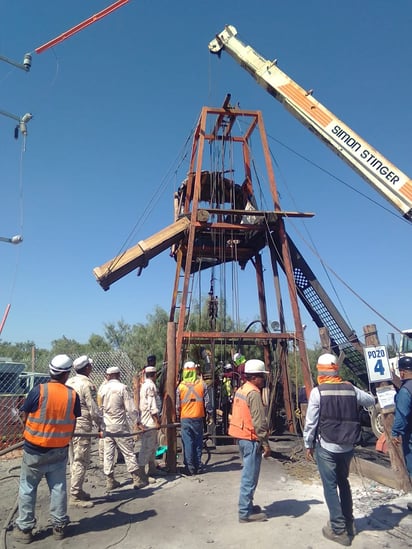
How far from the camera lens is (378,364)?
6465 mm

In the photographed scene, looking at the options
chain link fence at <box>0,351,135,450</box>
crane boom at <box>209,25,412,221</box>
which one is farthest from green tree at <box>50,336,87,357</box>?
crane boom at <box>209,25,412,221</box>

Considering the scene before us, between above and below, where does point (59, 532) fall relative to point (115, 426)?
below

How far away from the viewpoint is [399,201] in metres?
9.99

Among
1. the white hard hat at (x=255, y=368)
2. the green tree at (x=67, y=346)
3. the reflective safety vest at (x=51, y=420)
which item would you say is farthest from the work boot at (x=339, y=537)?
the green tree at (x=67, y=346)

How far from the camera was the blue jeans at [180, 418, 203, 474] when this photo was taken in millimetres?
7637

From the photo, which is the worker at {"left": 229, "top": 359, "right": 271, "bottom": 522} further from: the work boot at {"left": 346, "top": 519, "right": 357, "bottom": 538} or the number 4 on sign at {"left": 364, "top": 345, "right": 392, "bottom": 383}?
the number 4 on sign at {"left": 364, "top": 345, "right": 392, "bottom": 383}

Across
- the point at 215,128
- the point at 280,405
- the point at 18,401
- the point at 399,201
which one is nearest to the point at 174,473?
the point at 280,405

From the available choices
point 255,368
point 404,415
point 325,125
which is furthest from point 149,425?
point 325,125

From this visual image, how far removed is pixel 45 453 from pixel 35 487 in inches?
16.3

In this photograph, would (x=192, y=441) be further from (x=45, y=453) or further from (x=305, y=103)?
(x=305, y=103)

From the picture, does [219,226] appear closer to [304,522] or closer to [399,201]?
[399,201]

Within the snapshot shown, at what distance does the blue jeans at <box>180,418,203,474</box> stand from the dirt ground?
0.76ft

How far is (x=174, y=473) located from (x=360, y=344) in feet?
20.5

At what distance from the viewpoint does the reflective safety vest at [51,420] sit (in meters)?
4.83
